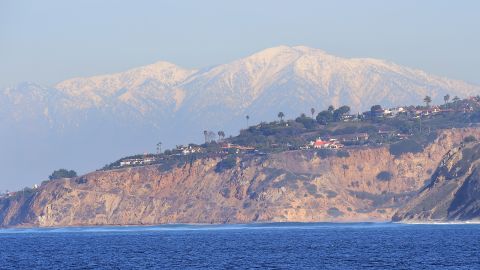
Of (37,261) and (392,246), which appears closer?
(37,261)

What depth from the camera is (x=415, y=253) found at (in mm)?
162250

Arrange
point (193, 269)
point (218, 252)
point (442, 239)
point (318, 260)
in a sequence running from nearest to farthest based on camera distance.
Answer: point (193, 269)
point (318, 260)
point (218, 252)
point (442, 239)

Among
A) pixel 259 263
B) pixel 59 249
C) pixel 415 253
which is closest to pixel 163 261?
pixel 259 263

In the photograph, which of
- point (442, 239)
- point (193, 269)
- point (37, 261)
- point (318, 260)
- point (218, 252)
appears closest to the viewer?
point (193, 269)

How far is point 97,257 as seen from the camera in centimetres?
16975

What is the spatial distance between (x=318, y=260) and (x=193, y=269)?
18002 millimetres

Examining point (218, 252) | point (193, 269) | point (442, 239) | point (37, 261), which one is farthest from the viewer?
point (442, 239)

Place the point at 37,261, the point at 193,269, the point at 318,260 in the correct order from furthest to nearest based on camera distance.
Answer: the point at 37,261, the point at 318,260, the point at 193,269

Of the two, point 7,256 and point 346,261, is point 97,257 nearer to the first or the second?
point 7,256

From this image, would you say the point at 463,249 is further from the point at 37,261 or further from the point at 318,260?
the point at 37,261

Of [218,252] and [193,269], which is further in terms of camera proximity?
[218,252]

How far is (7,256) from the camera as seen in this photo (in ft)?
589

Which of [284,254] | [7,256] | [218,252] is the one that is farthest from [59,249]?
[284,254]

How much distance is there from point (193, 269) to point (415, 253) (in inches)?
1288
